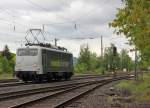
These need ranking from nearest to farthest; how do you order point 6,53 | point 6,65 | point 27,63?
point 27,63 < point 6,65 < point 6,53

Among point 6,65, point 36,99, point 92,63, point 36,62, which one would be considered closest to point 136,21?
point 36,99

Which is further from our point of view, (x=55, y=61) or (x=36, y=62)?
(x=55, y=61)

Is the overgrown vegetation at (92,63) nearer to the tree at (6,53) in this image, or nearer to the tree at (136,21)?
the tree at (6,53)

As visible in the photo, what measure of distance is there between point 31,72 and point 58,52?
5.25 meters

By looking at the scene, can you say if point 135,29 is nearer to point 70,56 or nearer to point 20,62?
point 20,62

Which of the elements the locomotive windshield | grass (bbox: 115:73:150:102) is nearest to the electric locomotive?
the locomotive windshield

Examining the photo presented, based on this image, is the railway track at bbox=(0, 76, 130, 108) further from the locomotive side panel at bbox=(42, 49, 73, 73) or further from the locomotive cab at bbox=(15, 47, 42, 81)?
the locomotive side panel at bbox=(42, 49, 73, 73)

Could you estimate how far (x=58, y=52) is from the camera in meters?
45.1


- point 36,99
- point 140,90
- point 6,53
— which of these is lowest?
point 36,99

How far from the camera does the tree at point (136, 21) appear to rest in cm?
2109

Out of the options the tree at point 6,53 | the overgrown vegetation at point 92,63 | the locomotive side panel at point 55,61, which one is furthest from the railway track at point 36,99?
the tree at point 6,53

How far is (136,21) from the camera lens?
22.4m

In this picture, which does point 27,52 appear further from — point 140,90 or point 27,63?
point 140,90

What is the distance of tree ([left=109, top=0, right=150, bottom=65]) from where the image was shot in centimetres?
2109
